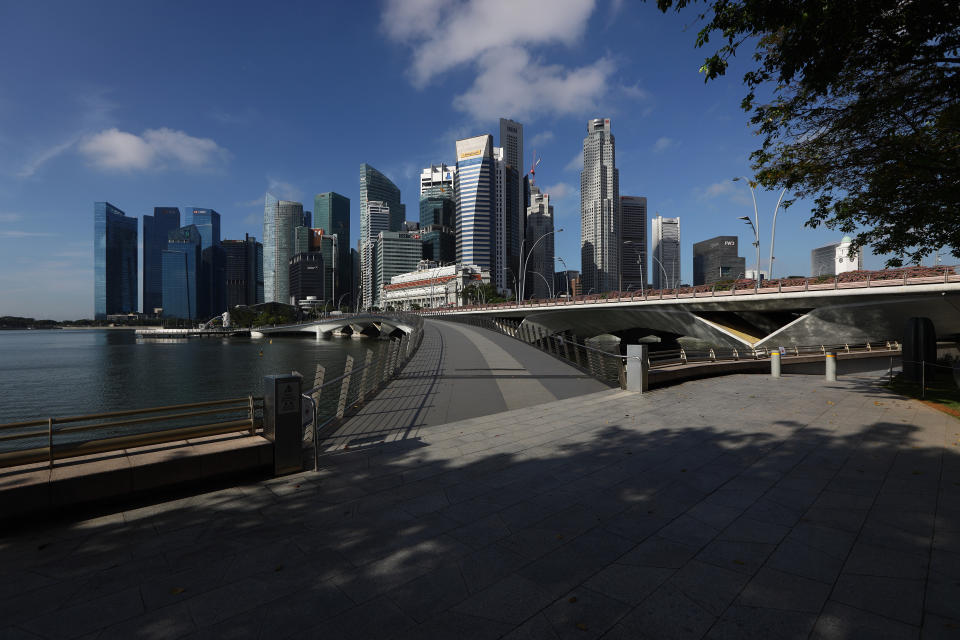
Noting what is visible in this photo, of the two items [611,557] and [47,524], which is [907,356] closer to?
[611,557]

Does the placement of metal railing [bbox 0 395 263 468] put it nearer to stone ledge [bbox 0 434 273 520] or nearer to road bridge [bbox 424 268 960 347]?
stone ledge [bbox 0 434 273 520]

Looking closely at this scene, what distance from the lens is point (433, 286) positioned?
169m

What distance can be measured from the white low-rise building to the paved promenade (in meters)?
141

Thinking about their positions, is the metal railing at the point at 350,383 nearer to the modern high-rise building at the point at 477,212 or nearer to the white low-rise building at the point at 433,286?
the white low-rise building at the point at 433,286

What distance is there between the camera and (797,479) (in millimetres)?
5293

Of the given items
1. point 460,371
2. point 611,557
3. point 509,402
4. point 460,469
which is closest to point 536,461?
point 460,469

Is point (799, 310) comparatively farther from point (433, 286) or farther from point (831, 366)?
point (433, 286)

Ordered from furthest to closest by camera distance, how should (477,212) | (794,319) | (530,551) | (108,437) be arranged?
1. (477,212)
2. (794,319)
3. (108,437)
4. (530,551)

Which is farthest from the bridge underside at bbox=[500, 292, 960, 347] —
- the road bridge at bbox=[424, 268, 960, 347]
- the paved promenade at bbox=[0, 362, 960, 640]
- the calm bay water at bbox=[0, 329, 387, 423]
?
the calm bay water at bbox=[0, 329, 387, 423]

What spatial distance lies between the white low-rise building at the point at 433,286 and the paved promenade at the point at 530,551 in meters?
141

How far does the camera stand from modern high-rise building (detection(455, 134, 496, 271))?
632ft

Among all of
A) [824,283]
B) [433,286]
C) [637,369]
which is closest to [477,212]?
[433,286]

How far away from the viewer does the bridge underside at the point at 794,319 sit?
99.7ft

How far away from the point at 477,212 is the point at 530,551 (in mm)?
196153
